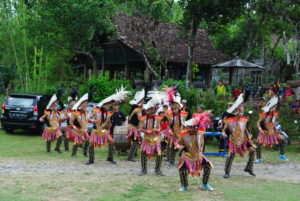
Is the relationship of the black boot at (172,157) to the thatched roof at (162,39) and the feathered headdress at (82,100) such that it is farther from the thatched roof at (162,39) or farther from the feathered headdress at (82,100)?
the thatched roof at (162,39)

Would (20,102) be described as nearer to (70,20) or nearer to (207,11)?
(70,20)

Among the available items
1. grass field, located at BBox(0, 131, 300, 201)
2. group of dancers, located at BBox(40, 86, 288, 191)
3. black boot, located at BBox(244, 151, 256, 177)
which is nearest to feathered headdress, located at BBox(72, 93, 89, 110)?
group of dancers, located at BBox(40, 86, 288, 191)

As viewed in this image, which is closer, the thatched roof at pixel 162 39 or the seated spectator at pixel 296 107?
the seated spectator at pixel 296 107

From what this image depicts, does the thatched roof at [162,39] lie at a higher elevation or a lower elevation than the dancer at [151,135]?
higher

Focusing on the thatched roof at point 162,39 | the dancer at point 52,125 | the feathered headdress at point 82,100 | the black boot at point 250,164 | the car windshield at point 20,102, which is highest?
the thatched roof at point 162,39

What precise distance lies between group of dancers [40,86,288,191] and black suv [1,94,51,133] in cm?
353

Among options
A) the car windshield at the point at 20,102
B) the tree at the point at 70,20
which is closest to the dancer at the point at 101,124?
the car windshield at the point at 20,102

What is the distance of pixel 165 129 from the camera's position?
40.7 feet

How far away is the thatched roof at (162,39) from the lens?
23.9 metres

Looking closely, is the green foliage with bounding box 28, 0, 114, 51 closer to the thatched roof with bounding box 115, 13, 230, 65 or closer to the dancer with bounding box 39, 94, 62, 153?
the thatched roof with bounding box 115, 13, 230, 65

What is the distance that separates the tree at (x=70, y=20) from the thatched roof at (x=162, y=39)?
3.67ft

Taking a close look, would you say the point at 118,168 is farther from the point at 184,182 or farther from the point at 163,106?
the point at 184,182

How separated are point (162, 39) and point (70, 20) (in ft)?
20.3

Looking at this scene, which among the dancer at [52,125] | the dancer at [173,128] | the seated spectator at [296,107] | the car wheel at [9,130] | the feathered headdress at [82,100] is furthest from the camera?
the car wheel at [9,130]
